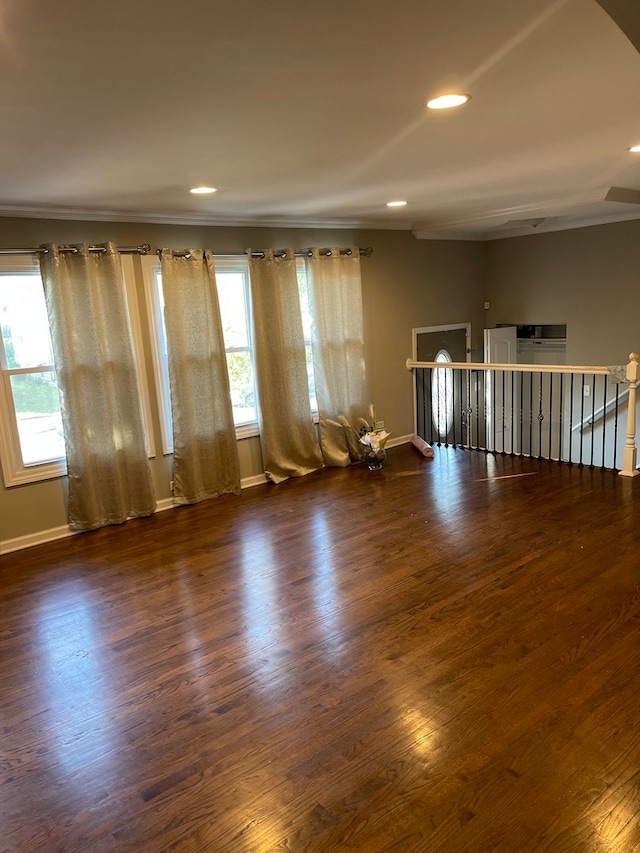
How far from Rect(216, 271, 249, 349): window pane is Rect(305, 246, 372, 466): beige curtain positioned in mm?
702

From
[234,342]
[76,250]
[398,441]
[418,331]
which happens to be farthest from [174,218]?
[398,441]

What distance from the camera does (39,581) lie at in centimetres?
380

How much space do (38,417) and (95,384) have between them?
1.53ft

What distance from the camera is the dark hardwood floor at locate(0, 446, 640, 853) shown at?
1913 mm

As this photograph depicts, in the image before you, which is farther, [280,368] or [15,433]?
[280,368]

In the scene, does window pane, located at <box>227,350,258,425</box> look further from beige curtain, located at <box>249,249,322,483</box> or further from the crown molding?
the crown molding

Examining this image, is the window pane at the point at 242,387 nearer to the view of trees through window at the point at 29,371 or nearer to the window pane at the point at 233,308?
the window pane at the point at 233,308

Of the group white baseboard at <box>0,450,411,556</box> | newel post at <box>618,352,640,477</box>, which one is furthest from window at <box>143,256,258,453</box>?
newel post at <box>618,352,640,477</box>

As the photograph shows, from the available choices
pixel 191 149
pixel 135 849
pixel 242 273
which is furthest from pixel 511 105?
pixel 242 273

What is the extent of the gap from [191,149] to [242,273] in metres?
2.58

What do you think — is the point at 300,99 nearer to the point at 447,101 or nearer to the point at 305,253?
the point at 447,101

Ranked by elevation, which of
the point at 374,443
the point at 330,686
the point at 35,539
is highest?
the point at 374,443

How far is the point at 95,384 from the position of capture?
443 centimetres

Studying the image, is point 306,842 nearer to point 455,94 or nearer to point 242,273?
point 455,94
